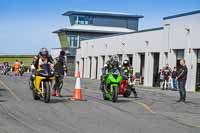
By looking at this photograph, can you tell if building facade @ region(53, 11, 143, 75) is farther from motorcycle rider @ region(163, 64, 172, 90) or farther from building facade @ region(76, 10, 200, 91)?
motorcycle rider @ region(163, 64, 172, 90)

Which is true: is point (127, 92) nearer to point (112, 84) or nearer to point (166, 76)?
point (112, 84)

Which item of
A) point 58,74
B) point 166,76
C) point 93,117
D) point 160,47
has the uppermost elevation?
point 160,47

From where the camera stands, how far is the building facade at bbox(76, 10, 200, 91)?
1591 inches

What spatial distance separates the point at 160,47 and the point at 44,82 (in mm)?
29839

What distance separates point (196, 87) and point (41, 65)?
23.5m

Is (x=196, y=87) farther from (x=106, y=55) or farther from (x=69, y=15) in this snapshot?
(x=69, y=15)

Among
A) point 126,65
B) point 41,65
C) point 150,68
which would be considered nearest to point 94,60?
point 150,68

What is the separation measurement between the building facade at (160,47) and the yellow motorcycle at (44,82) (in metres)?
23.1

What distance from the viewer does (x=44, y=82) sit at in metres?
18.0

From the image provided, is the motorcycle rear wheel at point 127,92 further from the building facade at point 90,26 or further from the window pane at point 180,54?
the building facade at point 90,26

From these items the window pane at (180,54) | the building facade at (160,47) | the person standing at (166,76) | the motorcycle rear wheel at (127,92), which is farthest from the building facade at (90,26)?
the motorcycle rear wheel at (127,92)

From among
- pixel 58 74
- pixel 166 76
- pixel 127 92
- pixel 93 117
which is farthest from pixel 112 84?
pixel 166 76

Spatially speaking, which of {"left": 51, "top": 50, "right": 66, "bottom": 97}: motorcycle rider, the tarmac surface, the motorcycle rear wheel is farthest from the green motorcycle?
the motorcycle rear wheel

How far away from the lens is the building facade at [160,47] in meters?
40.4
